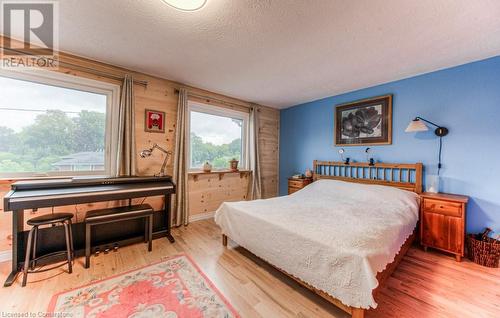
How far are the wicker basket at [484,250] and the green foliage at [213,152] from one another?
3.74 m

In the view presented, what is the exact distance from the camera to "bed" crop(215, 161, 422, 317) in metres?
1.34

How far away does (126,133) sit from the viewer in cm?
267

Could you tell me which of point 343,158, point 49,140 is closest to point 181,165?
point 49,140

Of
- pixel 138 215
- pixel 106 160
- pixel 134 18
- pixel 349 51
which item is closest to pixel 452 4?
pixel 349 51

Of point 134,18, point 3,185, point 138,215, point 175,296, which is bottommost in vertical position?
point 175,296

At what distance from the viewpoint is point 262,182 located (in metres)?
4.63

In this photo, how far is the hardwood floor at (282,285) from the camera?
153 cm

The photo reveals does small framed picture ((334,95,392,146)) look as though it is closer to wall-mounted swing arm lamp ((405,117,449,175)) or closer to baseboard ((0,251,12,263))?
wall-mounted swing arm lamp ((405,117,449,175))

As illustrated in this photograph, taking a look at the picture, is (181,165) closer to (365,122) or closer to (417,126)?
(365,122)

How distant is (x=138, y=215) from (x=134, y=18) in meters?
2.10

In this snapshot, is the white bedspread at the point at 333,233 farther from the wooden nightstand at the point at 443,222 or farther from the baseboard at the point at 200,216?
the baseboard at the point at 200,216

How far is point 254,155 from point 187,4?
308 cm

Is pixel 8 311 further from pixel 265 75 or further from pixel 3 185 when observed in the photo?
pixel 265 75

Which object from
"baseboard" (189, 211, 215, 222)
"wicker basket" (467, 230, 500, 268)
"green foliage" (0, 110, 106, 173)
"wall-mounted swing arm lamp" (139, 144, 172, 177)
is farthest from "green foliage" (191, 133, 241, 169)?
"wicker basket" (467, 230, 500, 268)
